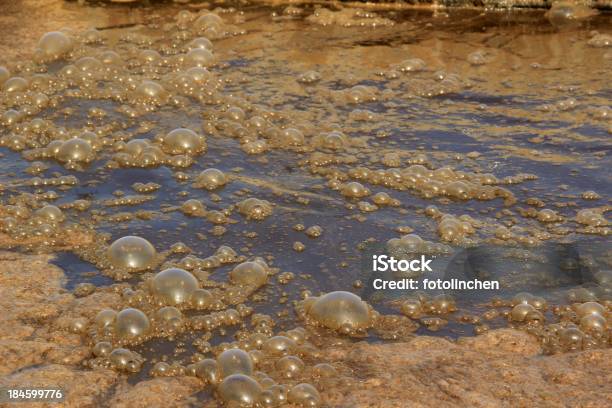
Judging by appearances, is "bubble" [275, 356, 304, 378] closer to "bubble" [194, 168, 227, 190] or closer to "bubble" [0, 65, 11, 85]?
"bubble" [194, 168, 227, 190]

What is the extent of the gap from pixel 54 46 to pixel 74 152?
4.74 ft

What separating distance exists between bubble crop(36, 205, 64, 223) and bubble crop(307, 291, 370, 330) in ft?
3.66

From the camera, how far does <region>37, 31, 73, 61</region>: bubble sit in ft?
15.8

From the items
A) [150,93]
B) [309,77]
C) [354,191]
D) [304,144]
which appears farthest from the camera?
[309,77]

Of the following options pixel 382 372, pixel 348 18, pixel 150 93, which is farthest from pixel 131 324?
pixel 348 18

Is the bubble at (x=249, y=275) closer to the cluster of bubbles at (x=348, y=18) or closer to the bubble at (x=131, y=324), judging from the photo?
the bubble at (x=131, y=324)

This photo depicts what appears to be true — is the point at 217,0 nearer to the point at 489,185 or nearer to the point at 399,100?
the point at 399,100

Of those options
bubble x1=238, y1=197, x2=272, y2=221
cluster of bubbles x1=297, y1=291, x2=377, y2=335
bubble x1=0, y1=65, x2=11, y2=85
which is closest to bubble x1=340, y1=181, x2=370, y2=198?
bubble x1=238, y1=197, x2=272, y2=221

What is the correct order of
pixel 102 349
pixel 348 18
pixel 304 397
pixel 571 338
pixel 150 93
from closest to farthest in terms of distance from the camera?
pixel 304 397 < pixel 102 349 < pixel 571 338 < pixel 150 93 < pixel 348 18

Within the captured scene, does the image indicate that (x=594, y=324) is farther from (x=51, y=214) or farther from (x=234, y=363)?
(x=51, y=214)

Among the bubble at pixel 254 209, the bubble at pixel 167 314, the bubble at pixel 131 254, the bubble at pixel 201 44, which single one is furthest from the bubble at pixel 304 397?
the bubble at pixel 201 44

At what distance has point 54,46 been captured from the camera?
4.86 m

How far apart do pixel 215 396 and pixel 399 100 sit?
2.47 metres

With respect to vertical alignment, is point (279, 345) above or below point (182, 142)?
below
